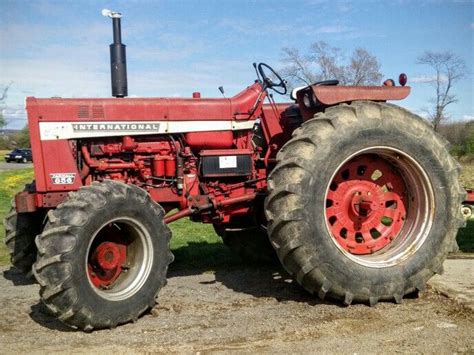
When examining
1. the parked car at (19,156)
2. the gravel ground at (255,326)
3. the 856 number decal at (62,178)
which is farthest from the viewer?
the parked car at (19,156)

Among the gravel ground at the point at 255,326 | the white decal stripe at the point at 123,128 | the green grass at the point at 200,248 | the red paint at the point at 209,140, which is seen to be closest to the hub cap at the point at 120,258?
the gravel ground at the point at 255,326

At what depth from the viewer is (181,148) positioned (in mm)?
5680

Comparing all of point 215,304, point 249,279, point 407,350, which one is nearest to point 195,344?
point 215,304

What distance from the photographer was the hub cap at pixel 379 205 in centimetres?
528

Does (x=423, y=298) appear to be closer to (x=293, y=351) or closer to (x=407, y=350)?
(x=407, y=350)

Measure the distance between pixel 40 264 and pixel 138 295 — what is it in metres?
0.87

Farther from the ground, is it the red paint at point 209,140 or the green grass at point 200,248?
the red paint at point 209,140

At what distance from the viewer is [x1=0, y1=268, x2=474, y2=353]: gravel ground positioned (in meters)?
4.00

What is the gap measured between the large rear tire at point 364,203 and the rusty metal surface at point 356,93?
241mm

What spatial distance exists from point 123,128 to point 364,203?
2.47 meters

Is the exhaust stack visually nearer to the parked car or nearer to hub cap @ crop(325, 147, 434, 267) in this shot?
hub cap @ crop(325, 147, 434, 267)

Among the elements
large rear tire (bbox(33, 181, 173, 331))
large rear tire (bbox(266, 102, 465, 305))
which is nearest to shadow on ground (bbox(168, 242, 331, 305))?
large rear tire (bbox(266, 102, 465, 305))

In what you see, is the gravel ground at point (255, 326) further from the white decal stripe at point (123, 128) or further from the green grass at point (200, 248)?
the white decal stripe at point (123, 128)

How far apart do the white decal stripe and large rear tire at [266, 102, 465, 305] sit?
1.04 metres
